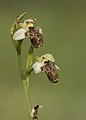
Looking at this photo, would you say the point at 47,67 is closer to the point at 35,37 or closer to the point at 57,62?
the point at 35,37

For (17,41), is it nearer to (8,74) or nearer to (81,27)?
(8,74)

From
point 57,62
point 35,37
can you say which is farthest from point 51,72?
point 57,62

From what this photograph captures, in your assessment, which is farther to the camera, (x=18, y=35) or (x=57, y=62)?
(x=57, y=62)

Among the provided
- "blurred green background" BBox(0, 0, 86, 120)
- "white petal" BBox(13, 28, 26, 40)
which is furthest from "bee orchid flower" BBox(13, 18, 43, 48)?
"blurred green background" BBox(0, 0, 86, 120)

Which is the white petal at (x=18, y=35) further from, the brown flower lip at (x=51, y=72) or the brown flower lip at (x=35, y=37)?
the brown flower lip at (x=51, y=72)

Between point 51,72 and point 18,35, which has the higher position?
point 18,35

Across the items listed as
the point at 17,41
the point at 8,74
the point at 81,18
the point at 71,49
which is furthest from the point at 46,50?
the point at 17,41

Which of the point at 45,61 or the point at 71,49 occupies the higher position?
the point at 45,61

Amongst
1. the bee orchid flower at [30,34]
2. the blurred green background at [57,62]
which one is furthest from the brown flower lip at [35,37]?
the blurred green background at [57,62]
